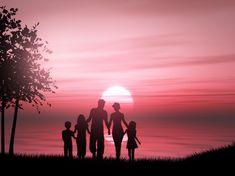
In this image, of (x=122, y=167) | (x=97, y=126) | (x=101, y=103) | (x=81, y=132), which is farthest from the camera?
(x=81, y=132)

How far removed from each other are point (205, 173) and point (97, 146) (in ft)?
22.8

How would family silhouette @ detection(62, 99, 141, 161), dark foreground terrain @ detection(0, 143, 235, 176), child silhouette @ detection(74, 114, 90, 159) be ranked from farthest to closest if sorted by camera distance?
child silhouette @ detection(74, 114, 90, 159), family silhouette @ detection(62, 99, 141, 161), dark foreground terrain @ detection(0, 143, 235, 176)

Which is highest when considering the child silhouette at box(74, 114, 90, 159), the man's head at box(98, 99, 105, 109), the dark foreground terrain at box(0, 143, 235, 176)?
the man's head at box(98, 99, 105, 109)

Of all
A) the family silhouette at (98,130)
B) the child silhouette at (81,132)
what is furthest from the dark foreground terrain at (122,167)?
the child silhouette at (81,132)

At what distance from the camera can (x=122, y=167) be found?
18.3 m

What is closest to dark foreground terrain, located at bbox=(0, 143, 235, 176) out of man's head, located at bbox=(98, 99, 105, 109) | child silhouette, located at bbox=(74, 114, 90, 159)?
child silhouette, located at bbox=(74, 114, 90, 159)

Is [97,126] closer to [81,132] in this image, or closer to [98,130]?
[98,130]

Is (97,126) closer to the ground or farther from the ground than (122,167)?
farther from the ground

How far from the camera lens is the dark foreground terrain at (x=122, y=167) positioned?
659 inches

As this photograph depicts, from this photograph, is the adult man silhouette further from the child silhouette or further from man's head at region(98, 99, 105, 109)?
the child silhouette

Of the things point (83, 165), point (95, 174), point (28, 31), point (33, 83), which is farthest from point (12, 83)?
point (95, 174)

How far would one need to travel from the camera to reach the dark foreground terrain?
1675 centimetres

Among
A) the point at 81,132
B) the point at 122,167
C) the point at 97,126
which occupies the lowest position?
the point at 122,167

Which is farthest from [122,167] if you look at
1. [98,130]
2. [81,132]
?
[81,132]
